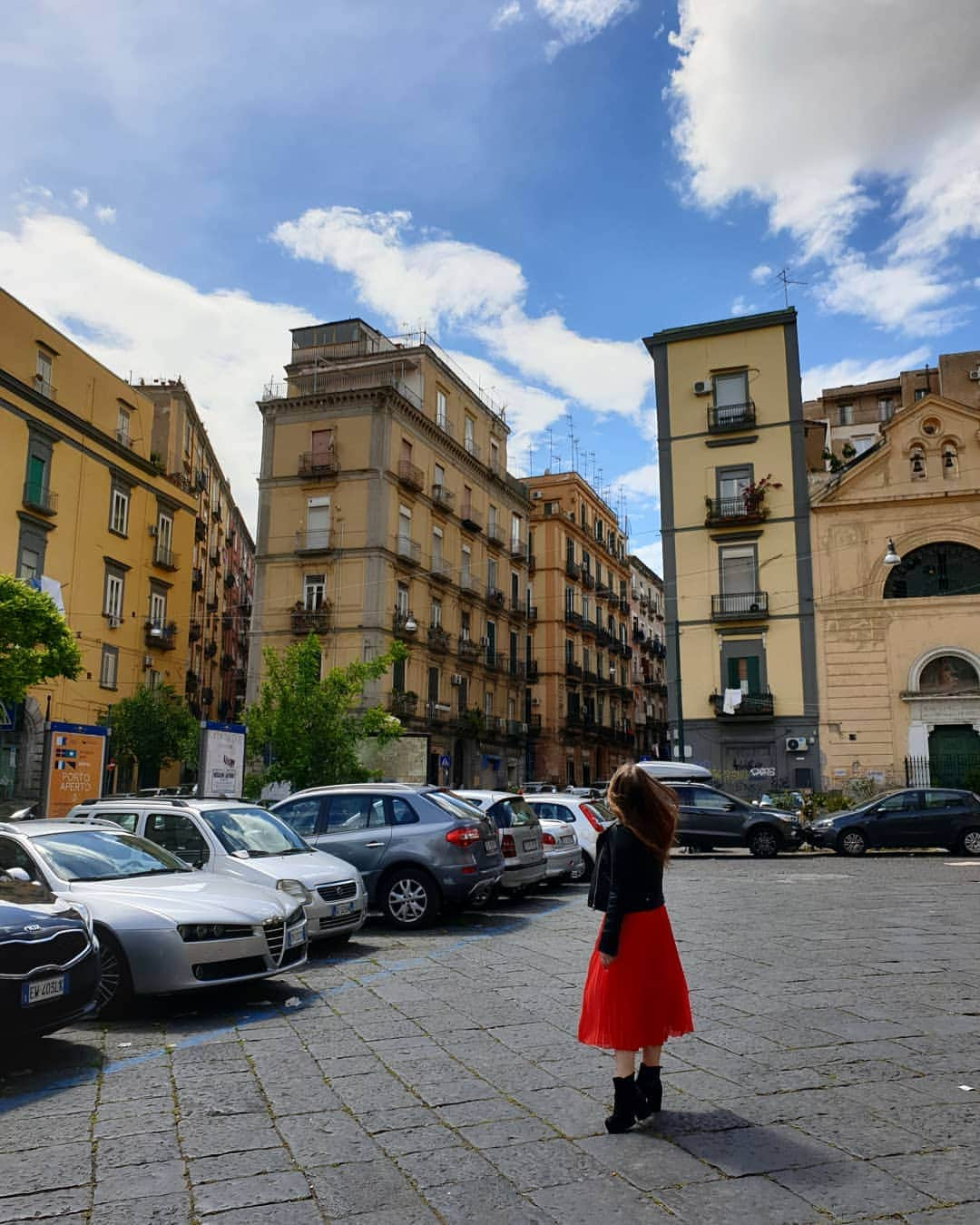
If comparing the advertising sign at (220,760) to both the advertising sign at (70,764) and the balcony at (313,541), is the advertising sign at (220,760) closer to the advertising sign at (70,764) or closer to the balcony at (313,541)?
the advertising sign at (70,764)

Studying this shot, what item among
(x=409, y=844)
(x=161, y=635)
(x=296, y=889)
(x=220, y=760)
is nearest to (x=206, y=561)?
(x=161, y=635)

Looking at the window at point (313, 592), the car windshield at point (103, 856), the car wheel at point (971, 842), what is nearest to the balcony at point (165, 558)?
the window at point (313, 592)

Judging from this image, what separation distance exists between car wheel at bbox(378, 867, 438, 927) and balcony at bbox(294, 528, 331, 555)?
3141cm

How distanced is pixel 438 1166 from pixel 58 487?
114 feet

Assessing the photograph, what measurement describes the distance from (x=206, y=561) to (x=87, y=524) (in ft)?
45.4

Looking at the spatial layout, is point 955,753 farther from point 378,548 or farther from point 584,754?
point 584,754

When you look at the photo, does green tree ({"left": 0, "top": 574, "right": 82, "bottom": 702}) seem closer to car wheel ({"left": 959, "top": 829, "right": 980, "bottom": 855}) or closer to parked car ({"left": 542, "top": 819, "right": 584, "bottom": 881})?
parked car ({"left": 542, "top": 819, "right": 584, "bottom": 881})

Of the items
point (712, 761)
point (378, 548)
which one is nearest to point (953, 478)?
point (712, 761)

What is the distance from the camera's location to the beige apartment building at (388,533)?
139 feet

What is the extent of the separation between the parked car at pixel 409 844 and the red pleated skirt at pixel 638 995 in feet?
23.1

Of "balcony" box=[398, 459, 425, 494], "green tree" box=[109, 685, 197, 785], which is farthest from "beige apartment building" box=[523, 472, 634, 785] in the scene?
"green tree" box=[109, 685, 197, 785]

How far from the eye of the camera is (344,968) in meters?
9.57

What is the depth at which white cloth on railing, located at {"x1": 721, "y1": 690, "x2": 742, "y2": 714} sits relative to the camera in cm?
3669

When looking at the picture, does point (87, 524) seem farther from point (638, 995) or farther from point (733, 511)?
point (638, 995)
